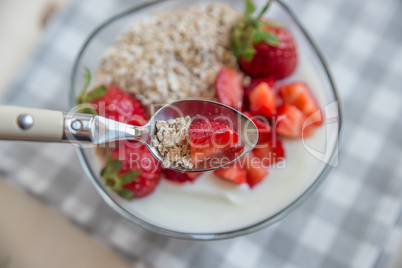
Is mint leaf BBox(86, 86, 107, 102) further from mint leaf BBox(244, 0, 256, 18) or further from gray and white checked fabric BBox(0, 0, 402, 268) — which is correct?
mint leaf BBox(244, 0, 256, 18)

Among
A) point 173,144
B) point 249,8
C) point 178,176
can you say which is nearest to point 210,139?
point 173,144

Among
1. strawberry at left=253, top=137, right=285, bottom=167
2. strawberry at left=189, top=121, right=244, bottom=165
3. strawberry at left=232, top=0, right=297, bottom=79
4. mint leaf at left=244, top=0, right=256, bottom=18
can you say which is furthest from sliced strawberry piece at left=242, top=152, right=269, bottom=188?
mint leaf at left=244, top=0, right=256, bottom=18

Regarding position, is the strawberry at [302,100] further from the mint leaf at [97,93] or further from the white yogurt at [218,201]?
the mint leaf at [97,93]

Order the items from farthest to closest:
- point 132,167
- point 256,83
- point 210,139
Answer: point 256,83 → point 132,167 → point 210,139

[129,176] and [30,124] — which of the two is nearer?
[30,124]

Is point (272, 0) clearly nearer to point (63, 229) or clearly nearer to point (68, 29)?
point (68, 29)

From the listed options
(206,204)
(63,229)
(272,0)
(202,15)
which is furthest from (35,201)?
(272,0)

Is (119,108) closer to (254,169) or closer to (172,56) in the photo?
(172,56)
